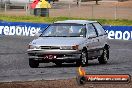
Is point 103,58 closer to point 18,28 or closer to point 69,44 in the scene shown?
point 69,44

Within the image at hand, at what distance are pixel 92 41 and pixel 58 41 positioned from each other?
1556 millimetres

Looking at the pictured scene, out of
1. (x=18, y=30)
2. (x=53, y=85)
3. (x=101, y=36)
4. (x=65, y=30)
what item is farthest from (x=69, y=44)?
(x=18, y=30)

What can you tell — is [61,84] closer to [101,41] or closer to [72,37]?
[72,37]

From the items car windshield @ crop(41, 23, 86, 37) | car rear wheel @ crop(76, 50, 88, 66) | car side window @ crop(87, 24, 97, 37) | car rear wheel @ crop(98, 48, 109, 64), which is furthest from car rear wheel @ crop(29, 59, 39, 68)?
car rear wheel @ crop(98, 48, 109, 64)

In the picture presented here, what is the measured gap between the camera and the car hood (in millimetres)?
17953

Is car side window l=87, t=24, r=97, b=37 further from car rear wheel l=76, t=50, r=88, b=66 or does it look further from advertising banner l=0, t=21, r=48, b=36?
advertising banner l=0, t=21, r=48, b=36

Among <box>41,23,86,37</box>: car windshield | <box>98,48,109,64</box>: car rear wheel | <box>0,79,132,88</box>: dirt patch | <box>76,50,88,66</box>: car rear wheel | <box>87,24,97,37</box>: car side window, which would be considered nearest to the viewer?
<box>0,79,132,88</box>: dirt patch

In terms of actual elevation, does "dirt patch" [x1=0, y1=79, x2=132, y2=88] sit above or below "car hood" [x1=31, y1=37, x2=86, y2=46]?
below

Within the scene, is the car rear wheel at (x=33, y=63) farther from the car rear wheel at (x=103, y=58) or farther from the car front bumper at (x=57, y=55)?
the car rear wheel at (x=103, y=58)

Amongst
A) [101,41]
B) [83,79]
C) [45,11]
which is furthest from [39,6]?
[83,79]

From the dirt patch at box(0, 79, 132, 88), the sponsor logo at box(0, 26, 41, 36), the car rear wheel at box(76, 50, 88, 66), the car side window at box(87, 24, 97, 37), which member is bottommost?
the sponsor logo at box(0, 26, 41, 36)

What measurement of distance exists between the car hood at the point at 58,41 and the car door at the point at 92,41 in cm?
40

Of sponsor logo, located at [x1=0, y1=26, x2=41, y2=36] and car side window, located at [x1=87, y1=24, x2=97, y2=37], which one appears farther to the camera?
sponsor logo, located at [x1=0, y1=26, x2=41, y2=36]

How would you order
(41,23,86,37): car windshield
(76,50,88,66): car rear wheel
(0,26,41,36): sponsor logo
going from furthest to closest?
1. (0,26,41,36): sponsor logo
2. (41,23,86,37): car windshield
3. (76,50,88,66): car rear wheel
